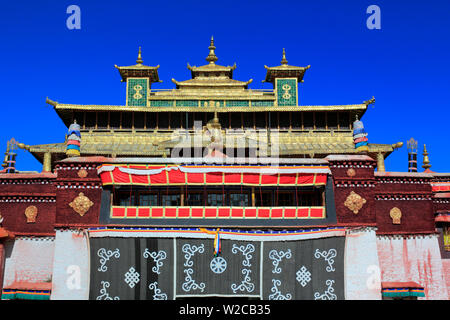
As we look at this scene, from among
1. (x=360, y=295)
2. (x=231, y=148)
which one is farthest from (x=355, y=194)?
(x=231, y=148)

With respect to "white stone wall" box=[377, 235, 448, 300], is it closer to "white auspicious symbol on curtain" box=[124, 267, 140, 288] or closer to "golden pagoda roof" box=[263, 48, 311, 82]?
"white auspicious symbol on curtain" box=[124, 267, 140, 288]

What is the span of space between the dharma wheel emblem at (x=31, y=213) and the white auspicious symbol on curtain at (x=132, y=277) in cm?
605

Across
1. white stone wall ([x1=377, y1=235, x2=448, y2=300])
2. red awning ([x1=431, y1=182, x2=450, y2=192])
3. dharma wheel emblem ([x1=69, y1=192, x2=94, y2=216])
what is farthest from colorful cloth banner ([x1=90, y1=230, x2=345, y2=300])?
red awning ([x1=431, y1=182, x2=450, y2=192])

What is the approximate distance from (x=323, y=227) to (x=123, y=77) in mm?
24846

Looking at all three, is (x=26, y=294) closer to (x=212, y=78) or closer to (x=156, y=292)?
(x=156, y=292)

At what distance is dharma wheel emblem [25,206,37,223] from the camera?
18906mm

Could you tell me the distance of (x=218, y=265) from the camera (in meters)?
16.0

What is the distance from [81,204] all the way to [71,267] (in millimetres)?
2416

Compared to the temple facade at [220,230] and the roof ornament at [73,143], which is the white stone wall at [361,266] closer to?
the temple facade at [220,230]

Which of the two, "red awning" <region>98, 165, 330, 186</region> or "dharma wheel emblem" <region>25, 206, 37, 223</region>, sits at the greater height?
"red awning" <region>98, 165, 330, 186</region>

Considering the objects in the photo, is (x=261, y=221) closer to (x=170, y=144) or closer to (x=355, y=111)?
(x=170, y=144)

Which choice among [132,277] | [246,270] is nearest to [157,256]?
[132,277]

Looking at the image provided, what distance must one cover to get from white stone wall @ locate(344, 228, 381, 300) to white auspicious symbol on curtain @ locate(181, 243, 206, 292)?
5604 mm
